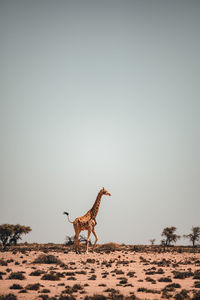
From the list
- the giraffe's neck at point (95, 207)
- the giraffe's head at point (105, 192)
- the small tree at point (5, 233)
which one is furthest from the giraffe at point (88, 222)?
the small tree at point (5, 233)

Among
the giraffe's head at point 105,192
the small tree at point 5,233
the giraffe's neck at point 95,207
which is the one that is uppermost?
the giraffe's head at point 105,192

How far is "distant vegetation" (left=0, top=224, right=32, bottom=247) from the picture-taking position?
158 feet

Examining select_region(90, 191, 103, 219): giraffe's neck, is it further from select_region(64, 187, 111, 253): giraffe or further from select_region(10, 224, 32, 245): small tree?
select_region(10, 224, 32, 245): small tree

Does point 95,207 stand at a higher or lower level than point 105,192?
lower

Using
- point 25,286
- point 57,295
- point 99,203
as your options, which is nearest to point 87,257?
point 99,203

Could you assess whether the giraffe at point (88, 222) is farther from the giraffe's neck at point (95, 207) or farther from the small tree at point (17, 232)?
the small tree at point (17, 232)

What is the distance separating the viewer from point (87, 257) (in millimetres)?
28516

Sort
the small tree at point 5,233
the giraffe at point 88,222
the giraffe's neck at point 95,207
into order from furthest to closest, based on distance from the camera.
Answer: the small tree at point 5,233, the giraffe's neck at point 95,207, the giraffe at point 88,222

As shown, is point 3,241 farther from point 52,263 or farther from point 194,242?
point 194,242

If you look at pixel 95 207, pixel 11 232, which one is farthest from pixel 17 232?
pixel 95 207

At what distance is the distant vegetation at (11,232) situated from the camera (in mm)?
48250

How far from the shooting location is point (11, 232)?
4872 centimetres

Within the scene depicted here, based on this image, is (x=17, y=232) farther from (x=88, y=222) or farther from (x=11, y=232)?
(x=88, y=222)

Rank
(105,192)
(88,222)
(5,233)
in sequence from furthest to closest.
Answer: (5,233) → (105,192) → (88,222)
